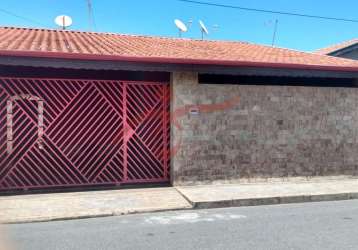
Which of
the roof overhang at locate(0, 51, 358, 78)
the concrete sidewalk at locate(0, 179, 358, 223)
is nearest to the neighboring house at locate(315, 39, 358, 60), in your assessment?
the roof overhang at locate(0, 51, 358, 78)

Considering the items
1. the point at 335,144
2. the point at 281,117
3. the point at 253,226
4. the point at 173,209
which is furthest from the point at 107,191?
the point at 335,144

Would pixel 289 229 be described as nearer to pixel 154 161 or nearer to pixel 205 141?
pixel 205 141

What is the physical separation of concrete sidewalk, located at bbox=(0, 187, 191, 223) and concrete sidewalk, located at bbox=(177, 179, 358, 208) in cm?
41

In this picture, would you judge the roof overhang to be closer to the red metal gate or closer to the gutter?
the gutter

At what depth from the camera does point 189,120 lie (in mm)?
9172

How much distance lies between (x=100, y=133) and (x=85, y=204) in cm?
236

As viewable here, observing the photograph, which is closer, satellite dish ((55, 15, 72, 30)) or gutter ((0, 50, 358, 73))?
gutter ((0, 50, 358, 73))

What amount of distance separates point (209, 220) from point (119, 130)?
422 centimetres

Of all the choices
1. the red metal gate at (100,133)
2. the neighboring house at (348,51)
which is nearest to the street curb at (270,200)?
the red metal gate at (100,133)

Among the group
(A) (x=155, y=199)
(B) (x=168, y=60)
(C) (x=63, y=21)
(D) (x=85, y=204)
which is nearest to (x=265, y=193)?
(A) (x=155, y=199)

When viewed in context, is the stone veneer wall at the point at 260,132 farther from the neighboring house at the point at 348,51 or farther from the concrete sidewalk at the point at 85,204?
the neighboring house at the point at 348,51

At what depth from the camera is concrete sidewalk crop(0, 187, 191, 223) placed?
6.71m

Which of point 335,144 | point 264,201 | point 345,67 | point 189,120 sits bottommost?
point 264,201

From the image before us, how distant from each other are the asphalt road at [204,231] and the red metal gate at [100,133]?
8.71 ft
